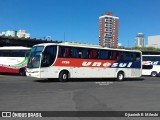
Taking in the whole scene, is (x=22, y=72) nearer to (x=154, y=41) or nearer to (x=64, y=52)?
(x=64, y=52)

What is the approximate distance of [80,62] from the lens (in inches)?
1110

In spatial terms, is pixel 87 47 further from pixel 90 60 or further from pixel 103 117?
pixel 103 117

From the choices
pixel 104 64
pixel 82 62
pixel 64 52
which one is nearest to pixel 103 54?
pixel 104 64

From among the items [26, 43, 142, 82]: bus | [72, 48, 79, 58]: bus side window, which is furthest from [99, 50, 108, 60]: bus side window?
[72, 48, 79, 58]: bus side window

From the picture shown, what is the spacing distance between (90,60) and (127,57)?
17.1 feet

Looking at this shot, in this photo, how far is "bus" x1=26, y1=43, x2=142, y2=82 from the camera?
1010 inches

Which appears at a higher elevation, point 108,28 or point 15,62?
point 108,28

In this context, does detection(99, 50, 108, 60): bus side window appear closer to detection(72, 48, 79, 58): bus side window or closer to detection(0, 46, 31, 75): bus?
detection(72, 48, 79, 58): bus side window

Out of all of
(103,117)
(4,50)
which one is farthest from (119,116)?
(4,50)

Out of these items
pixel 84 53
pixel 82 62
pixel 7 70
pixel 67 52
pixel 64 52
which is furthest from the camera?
pixel 7 70

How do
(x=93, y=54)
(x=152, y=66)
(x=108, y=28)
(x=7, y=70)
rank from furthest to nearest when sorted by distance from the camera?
(x=108, y=28) → (x=152, y=66) → (x=7, y=70) → (x=93, y=54)

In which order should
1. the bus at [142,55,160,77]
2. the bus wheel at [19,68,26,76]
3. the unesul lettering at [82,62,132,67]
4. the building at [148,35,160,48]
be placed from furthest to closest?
the building at [148,35,160,48] < the bus at [142,55,160,77] < the bus wheel at [19,68,26,76] < the unesul lettering at [82,62,132,67]

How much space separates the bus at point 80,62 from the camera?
1010 inches

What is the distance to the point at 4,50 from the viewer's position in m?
40.3
